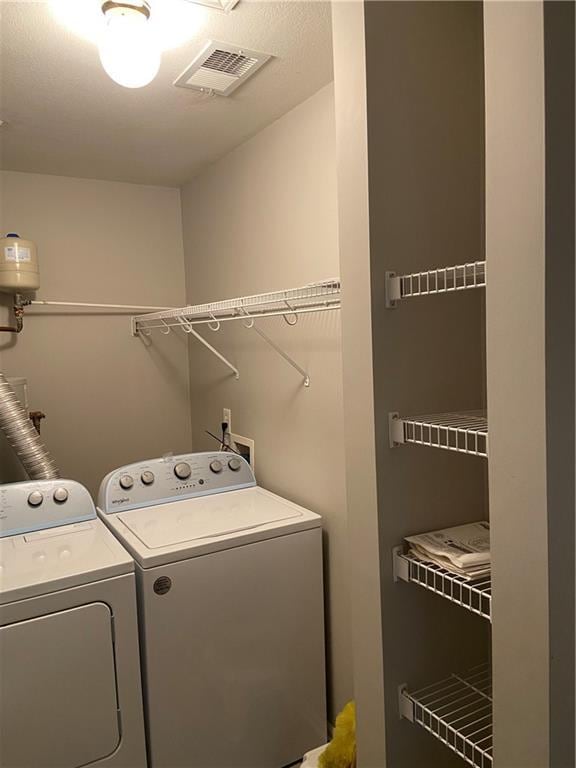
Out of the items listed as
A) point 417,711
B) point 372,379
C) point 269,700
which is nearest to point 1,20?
point 372,379

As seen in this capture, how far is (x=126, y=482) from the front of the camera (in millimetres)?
2365

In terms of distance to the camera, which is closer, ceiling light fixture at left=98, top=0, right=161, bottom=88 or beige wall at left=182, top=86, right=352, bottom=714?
ceiling light fixture at left=98, top=0, right=161, bottom=88

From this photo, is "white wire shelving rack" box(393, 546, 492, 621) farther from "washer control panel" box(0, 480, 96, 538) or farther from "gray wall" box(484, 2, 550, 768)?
"washer control panel" box(0, 480, 96, 538)

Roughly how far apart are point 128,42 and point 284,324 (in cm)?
121

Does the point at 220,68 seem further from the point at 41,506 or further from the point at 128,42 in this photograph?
the point at 41,506

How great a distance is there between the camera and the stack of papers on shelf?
126 cm

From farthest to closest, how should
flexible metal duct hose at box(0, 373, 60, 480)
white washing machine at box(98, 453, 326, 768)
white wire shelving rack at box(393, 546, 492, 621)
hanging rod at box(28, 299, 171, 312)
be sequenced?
hanging rod at box(28, 299, 171, 312) → flexible metal duct hose at box(0, 373, 60, 480) → white washing machine at box(98, 453, 326, 768) → white wire shelving rack at box(393, 546, 492, 621)

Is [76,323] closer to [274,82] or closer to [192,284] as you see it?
[192,284]

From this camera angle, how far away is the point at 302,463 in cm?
239

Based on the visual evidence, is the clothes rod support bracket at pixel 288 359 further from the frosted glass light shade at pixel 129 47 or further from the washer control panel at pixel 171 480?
the frosted glass light shade at pixel 129 47

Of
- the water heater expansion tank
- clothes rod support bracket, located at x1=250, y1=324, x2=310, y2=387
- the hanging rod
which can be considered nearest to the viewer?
clothes rod support bracket, located at x1=250, y1=324, x2=310, y2=387

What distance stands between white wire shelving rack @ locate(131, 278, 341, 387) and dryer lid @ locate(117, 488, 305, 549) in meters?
0.54

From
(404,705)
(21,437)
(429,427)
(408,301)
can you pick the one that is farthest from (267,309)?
(404,705)

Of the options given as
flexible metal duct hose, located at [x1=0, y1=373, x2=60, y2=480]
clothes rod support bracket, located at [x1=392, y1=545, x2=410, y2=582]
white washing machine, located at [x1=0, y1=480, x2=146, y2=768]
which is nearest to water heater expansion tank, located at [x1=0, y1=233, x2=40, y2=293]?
flexible metal duct hose, located at [x1=0, y1=373, x2=60, y2=480]
